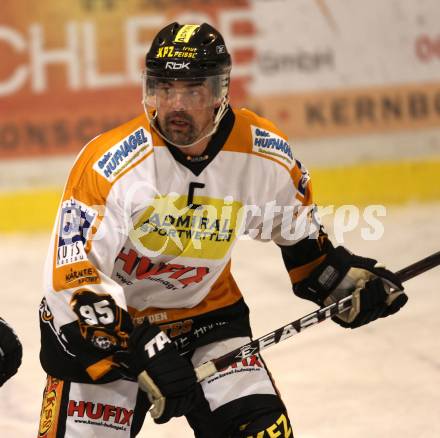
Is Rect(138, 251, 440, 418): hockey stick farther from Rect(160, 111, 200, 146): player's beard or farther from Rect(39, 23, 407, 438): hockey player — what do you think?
Rect(160, 111, 200, 146): player's beard

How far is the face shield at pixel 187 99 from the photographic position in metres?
2.65

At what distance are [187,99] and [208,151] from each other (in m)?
0.14

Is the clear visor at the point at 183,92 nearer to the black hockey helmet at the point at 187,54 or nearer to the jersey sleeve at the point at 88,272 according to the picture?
the black hockey helmet at the point at 187,54

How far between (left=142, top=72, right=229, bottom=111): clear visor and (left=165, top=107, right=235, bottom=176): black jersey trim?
0.24 ft

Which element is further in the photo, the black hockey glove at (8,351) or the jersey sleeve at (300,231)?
the jersey sleeve at (300,231)

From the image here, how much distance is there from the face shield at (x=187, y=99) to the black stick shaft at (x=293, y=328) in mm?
521

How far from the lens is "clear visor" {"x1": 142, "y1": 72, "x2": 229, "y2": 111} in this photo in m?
2.66

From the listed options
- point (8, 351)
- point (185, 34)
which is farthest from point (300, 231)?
point (8, 351)

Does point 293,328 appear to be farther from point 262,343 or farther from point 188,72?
point 188,72

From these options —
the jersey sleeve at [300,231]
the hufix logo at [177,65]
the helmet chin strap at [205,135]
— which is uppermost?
the hufix logo at [177,65]

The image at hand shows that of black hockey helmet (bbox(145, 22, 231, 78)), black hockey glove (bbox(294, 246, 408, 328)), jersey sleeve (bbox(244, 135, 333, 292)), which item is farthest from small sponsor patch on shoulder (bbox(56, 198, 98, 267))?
black hockey glove (bbox(294, 246, 408, 328))

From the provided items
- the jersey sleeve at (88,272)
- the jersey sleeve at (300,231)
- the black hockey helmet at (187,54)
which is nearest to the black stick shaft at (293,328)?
the jersey sleeve at (300,231)

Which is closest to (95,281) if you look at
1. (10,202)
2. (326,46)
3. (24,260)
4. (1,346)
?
(1,346)

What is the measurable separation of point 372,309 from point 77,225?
82 cm
